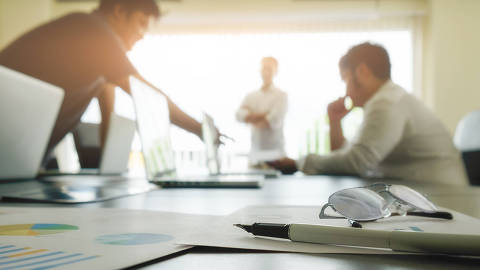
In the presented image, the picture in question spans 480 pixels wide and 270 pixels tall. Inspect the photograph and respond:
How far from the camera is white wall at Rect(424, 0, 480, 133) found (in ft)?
15.9

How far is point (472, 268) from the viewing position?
27 centimetres

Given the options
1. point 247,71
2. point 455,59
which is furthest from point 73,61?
point 455,59

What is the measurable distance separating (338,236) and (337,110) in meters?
2.52

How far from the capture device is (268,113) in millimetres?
3975

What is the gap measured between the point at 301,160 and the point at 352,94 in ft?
1.51

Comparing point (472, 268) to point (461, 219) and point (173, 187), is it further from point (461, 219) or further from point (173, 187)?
point (173, 187)

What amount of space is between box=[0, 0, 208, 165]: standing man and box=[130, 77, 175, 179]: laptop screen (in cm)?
42

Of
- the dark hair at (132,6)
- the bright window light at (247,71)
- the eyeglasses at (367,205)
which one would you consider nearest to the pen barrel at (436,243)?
the eyeglasses at (367,205)

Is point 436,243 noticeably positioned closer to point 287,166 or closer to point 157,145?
point 157,145

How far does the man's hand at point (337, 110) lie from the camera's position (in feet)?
8.97

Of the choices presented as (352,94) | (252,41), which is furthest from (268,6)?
(352,94)

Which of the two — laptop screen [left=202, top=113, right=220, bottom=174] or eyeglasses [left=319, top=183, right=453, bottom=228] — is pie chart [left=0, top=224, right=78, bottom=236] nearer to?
eyeglasses [left=319, top=183, right=453, bottom=228]

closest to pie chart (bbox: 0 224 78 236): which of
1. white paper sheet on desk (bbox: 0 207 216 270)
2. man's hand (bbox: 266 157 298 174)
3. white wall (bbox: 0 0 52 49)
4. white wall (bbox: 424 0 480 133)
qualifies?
white paper sheet on desk (bbox: 0 207 216 270)

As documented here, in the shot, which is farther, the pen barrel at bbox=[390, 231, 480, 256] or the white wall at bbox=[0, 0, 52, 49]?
the white wall at bbox=[0, 0, 52, 49]
